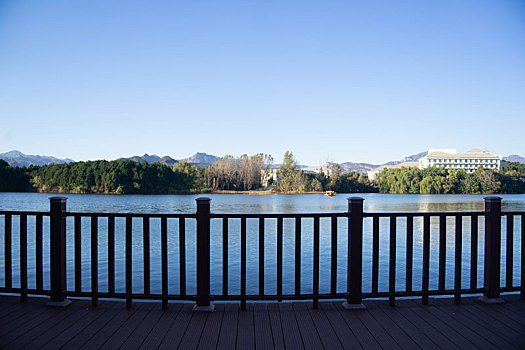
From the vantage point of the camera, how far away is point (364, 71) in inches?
1785

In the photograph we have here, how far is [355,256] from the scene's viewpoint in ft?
10.8

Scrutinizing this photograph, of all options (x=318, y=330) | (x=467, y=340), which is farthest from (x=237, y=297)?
(x=467, y=340)

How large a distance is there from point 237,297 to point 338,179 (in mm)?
72946

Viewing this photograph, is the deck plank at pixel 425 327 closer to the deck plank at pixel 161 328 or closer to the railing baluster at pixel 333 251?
the railing baluster at pixel 333 251

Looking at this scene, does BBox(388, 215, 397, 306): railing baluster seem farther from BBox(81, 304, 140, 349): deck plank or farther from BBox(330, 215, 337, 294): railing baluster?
BBox(81, 304, 140, 349): deck plank

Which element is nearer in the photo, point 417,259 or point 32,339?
point 32,339

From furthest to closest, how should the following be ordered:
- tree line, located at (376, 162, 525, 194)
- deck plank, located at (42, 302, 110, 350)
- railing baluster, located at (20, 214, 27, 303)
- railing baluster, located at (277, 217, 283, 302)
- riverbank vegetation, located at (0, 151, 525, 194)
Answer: tree line, located at (376, 162, 525, 194)
riverbank vegetation, located at (0, 151, 525, 194)
railing baluster, located at (20, 214, 27, 303)
railing baluster, located at (277, 217, 283, 302)
deck plank, located at (42, 302, 110, 350)

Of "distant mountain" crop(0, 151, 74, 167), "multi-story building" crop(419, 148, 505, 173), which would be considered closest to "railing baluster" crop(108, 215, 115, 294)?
"distant mountain" crop(0, 151, 74, 167)

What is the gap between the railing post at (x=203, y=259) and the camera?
3195 millimetres

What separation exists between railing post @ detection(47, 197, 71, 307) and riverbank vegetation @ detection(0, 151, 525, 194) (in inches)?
2387

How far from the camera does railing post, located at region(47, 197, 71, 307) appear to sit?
330 centimetres

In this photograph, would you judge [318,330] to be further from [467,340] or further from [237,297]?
[467,340]

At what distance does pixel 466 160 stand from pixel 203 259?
101331 millimetres

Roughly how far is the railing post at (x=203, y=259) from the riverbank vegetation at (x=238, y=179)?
201 feet
